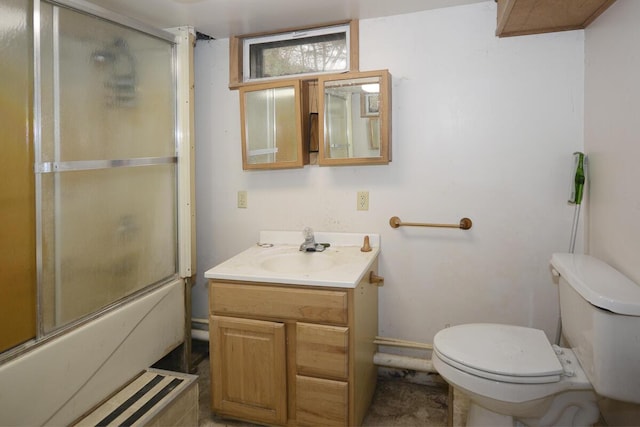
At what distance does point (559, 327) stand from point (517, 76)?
1.22 meters

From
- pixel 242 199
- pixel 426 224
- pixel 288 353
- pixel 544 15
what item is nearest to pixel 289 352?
pixel 288 353

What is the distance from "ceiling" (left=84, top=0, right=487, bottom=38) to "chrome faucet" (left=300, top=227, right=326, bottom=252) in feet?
3.68

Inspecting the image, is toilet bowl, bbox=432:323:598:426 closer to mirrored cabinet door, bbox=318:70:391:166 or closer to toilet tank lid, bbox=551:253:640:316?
toilet tank lid, bbox=551:253:640:316

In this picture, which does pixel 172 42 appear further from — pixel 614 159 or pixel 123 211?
pixel 614 159

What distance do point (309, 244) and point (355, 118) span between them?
Result: 2.31 ft

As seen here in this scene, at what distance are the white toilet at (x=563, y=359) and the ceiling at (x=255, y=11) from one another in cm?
→ 141

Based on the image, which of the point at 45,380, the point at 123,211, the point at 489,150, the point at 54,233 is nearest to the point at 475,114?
the point at 489,150

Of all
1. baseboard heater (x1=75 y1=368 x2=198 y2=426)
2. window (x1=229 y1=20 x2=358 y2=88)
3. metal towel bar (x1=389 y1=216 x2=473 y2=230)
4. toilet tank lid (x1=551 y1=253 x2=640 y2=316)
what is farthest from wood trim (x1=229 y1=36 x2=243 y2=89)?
toilet tank lid (x1=551 y1=253 x2=640 y2=316)

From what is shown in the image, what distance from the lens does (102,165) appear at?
168cm

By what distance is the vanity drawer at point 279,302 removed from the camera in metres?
1.57

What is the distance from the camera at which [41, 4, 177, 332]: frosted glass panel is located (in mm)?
1473

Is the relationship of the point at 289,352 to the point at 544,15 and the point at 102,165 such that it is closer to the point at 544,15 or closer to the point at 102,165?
the point at 102,165

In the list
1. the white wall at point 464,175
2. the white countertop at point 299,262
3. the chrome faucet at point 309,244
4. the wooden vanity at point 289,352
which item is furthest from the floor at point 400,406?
the chrome faucet at point 309,244

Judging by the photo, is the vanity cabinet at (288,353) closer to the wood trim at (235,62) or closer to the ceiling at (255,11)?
the wood trim at (235,62)
